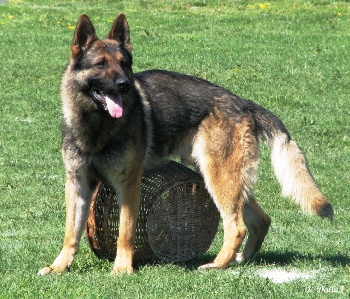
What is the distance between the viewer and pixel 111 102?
6.75 meters

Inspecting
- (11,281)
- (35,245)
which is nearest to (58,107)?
(35,245)

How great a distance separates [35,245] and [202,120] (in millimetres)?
1776

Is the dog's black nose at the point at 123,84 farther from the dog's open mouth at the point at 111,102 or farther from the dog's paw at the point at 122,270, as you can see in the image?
the dog's paw at the point at 122,270

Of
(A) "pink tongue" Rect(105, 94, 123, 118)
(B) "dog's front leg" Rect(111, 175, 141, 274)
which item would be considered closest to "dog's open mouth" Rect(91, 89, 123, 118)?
(A) "pink tongue" Rect(105, 94, 123, 118)

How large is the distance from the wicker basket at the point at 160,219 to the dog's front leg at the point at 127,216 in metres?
0.23

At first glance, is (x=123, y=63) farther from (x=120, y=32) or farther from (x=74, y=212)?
(x=74, y=212)

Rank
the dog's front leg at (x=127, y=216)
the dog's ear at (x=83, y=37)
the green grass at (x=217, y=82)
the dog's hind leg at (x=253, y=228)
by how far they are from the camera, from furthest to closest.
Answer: the dog's hind leg at (x=253, y=228) → the dog's front leg at (x=127, y=216) → the dog's ear at (x=83, y=37) → the green grass at (x=217, y=82)

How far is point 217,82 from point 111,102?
9820 mm

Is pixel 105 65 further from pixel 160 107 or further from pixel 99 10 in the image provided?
pixel 99 10

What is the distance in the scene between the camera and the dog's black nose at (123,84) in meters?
6.63

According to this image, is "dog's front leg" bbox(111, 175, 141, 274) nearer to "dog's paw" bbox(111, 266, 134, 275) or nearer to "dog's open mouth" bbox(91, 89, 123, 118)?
"dog's paw" bbox(111, 266, 134, 275)

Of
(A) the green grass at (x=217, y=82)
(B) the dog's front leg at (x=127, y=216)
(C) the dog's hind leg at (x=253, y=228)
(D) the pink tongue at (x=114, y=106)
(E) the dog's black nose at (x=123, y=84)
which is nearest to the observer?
(A) the green grass at (x=217, y=82)

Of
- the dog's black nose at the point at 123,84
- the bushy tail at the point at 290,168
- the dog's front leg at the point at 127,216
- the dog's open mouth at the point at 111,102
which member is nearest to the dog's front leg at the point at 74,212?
the dog's front leg at the point at 127,216

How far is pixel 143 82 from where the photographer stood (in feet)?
24.0
